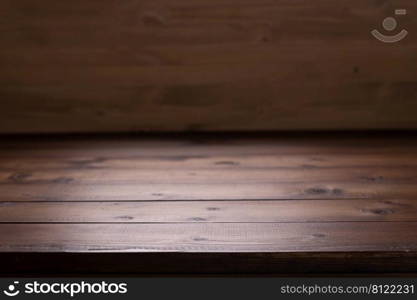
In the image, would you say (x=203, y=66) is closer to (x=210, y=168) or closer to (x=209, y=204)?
(x=210, y=168)

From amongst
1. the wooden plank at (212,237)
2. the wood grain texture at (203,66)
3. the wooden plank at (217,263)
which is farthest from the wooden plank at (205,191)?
the wood grain texture at (203,66)

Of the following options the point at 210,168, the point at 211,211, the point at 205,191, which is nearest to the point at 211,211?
the point at 211,211

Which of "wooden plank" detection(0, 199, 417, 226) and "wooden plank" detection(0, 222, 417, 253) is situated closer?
"wooden plank" detection(0, 222, 417, 253)

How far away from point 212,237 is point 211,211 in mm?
151

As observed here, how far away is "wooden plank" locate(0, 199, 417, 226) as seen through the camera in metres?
1.38

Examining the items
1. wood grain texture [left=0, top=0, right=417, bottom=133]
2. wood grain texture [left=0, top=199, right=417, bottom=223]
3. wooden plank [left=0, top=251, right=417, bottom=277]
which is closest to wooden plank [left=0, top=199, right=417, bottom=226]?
wood grain texture [left=0, top=199, right=417, bottom=223]

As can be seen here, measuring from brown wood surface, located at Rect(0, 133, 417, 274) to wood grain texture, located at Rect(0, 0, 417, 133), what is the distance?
0.29 feet

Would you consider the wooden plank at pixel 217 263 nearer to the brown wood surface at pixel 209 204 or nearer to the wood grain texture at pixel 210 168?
the brown wood surface at pixel 209 204

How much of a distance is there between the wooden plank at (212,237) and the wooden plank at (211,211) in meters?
0.03

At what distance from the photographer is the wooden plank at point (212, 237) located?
1.23 meters

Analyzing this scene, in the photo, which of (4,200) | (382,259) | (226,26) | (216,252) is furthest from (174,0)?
(382,259)

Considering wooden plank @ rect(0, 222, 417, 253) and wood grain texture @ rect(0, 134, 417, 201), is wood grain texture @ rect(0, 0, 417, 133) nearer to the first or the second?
wood grain texture @ rect(0, 134, 417, 201)

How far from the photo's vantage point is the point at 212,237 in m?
1.28

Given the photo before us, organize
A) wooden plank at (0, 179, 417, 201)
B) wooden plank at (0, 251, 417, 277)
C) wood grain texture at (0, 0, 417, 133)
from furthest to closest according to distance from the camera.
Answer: wood grain texture at (0, 0, 417, 133) → wooden plank at (0, 179, 417, 201) → wooden plank at (0, 251, 417, 277)
